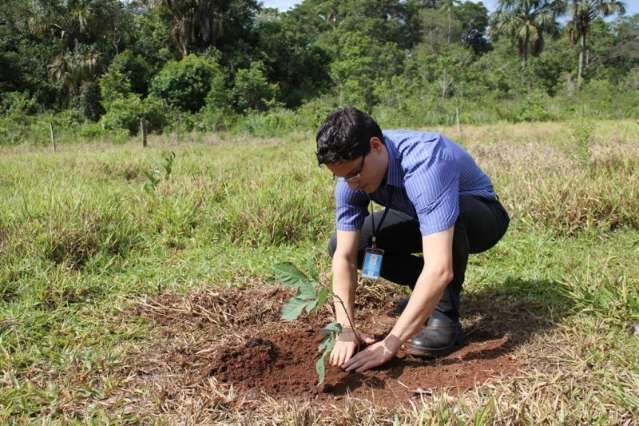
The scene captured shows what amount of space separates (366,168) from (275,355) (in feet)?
3.00

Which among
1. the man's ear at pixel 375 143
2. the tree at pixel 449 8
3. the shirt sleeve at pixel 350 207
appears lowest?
the shirt sleeve at pixel 350 207

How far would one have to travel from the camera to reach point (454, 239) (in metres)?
2.22

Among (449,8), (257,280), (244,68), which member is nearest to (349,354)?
(257,280)

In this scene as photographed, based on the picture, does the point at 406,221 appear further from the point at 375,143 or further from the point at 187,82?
the point at 187,82

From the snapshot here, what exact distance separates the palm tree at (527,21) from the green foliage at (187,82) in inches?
647

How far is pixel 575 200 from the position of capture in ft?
13.0

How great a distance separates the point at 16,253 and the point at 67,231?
300 millimetres

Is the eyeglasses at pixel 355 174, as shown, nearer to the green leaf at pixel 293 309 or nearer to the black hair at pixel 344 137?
the black hair at pixel 344 137

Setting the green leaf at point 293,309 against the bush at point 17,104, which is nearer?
the green leaf at point 293,309

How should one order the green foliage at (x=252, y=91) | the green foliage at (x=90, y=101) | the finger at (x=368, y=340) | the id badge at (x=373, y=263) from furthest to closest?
the green foliage at (x=252, y=91), the green foliage at (x=90, y=101), the finger at (x=368, y=340), the id badge at (x=373, y=263)

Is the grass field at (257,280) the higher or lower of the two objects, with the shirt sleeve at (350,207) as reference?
lower

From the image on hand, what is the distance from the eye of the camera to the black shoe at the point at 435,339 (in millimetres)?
2322

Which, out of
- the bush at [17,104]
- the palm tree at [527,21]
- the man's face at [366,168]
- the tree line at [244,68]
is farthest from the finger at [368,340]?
A: the palm tree at [527,21]

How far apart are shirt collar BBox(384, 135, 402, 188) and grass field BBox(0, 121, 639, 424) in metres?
0.75
